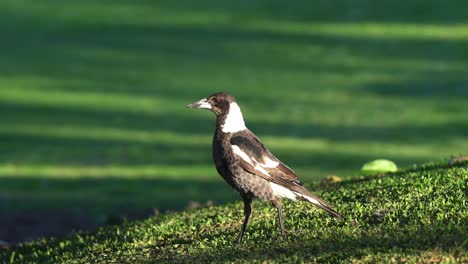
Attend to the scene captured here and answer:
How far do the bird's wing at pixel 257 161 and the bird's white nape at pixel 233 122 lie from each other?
0.25 ft

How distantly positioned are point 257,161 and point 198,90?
15639 mm

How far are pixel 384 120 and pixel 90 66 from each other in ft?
29.1

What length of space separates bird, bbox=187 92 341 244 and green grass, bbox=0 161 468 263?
0.91 ft

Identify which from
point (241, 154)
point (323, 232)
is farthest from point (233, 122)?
point (323, 232)

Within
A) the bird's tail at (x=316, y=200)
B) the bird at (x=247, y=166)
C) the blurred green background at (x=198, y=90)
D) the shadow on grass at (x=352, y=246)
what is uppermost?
the blurred green background at (x=198, y=90)

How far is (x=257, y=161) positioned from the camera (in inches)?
350

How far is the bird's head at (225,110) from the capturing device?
9.07 metres

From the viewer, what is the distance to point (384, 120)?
21.5 metres

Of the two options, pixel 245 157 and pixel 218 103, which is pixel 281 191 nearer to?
pixel 245 157

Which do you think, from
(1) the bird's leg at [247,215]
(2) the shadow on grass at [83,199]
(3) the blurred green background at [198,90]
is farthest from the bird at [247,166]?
(3) the blurred green background at [198,90]

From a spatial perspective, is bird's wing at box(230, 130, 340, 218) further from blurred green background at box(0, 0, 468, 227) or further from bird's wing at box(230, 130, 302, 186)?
blurred green background at box(0, 0, 468, 227)

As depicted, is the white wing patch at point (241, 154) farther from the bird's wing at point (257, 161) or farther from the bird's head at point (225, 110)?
the bird's head at point (225, 110)

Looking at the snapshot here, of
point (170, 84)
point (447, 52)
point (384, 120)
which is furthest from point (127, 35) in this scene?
point (384, 120)

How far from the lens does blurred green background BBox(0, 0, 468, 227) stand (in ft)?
60.3
